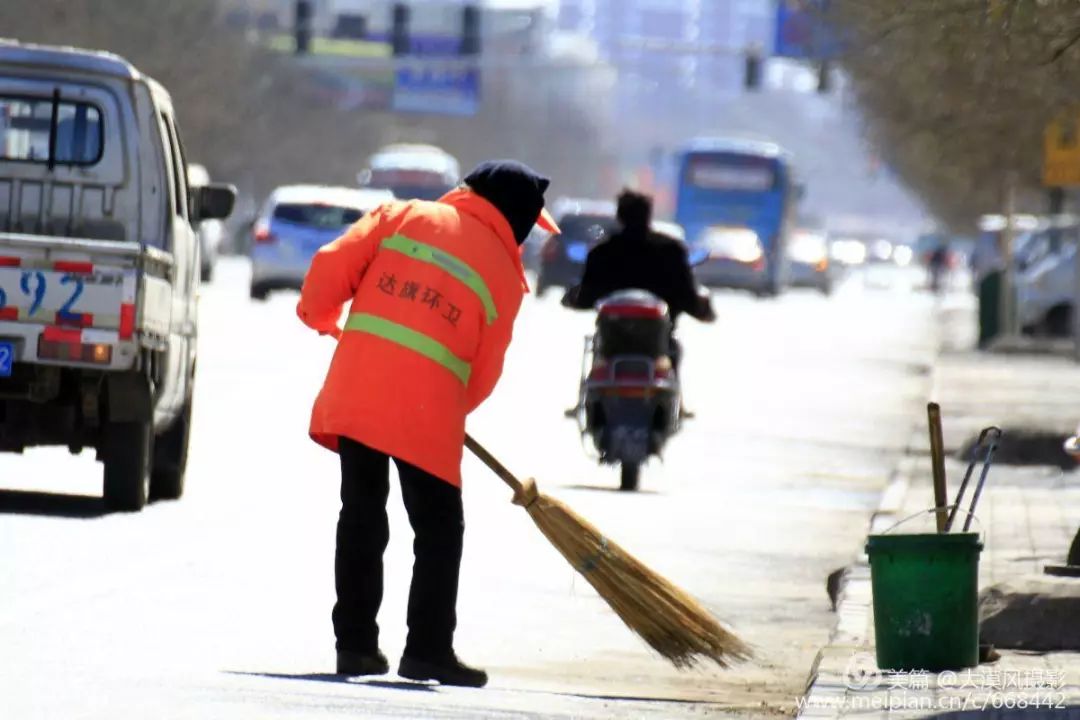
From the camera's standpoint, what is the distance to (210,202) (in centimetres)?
1488

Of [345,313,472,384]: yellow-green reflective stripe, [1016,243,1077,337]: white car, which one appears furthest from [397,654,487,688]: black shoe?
[1016,243,1077,337]: white car

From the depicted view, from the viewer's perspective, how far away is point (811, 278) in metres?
77.5

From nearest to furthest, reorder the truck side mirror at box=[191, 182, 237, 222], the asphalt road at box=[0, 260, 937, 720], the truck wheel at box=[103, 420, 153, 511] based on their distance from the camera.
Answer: the asphalt road at box=[0, 260, 937, 720], the truck wheel at box=[103, 420, 153, 511], the truck side mirror at box=[191, 182, 237, 222]

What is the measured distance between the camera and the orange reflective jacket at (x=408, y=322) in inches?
337

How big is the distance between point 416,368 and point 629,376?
294 inches

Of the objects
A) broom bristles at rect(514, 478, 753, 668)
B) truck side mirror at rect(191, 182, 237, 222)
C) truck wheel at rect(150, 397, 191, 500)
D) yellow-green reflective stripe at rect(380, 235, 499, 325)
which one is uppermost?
truck side mirror at rect(191, 182, 237, 222)

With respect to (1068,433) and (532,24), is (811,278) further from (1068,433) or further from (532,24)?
(532,24)

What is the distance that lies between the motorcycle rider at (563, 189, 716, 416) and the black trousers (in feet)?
24.7

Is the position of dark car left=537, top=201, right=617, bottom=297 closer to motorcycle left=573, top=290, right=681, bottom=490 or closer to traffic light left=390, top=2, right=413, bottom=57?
traffic light left=390, top=2, right=413, bottom=57

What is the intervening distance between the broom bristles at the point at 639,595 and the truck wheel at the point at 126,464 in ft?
14.6

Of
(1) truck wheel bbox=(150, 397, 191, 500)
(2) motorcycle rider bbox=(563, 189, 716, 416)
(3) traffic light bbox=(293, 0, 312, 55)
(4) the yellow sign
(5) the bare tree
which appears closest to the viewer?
(1) truck wheel bbox=(150, 397, 191, 500)

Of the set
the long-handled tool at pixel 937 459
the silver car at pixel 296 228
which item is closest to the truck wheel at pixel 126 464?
the long-handled tool at pixel 937 459

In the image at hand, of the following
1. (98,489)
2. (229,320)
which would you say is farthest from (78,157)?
(229,320)

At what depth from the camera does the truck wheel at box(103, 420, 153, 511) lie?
1329 centimetres
